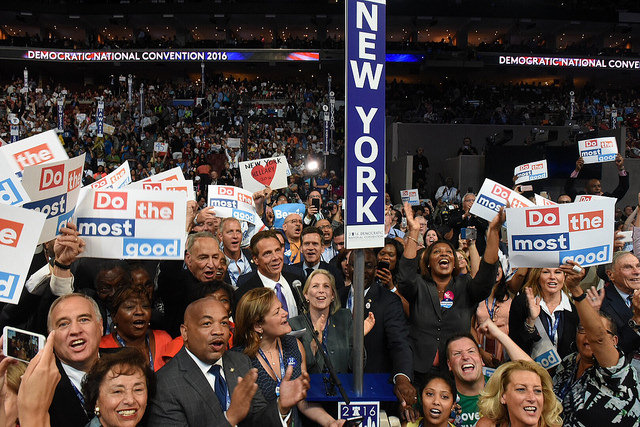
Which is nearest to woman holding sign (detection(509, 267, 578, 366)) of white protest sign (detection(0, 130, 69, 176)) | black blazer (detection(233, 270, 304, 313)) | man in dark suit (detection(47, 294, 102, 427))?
black blazer (detection(233, 270, 304, 313))

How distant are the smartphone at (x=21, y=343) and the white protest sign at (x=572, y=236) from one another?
2906 millimetres

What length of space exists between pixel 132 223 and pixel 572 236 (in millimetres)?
2957

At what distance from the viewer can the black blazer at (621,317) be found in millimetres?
3457

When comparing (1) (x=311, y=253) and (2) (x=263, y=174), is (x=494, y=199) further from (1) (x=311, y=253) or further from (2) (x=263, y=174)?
(2) (x=263, y=174)

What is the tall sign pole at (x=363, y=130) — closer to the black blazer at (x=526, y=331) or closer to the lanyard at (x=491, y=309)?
the black blazer at (x=526, y=331)

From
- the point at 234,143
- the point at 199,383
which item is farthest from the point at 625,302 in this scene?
the point at 234,143

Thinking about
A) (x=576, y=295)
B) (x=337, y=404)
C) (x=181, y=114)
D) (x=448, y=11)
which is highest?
(x=448, y=11)

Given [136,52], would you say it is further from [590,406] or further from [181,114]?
[590,406]

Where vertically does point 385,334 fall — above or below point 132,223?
below

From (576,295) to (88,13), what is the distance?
35.7m

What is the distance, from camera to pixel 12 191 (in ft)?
12.2

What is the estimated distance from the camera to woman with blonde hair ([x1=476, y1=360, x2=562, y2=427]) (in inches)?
111

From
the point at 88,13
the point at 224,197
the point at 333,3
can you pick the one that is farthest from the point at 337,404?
the point at 88,13

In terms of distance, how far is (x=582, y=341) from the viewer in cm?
324
